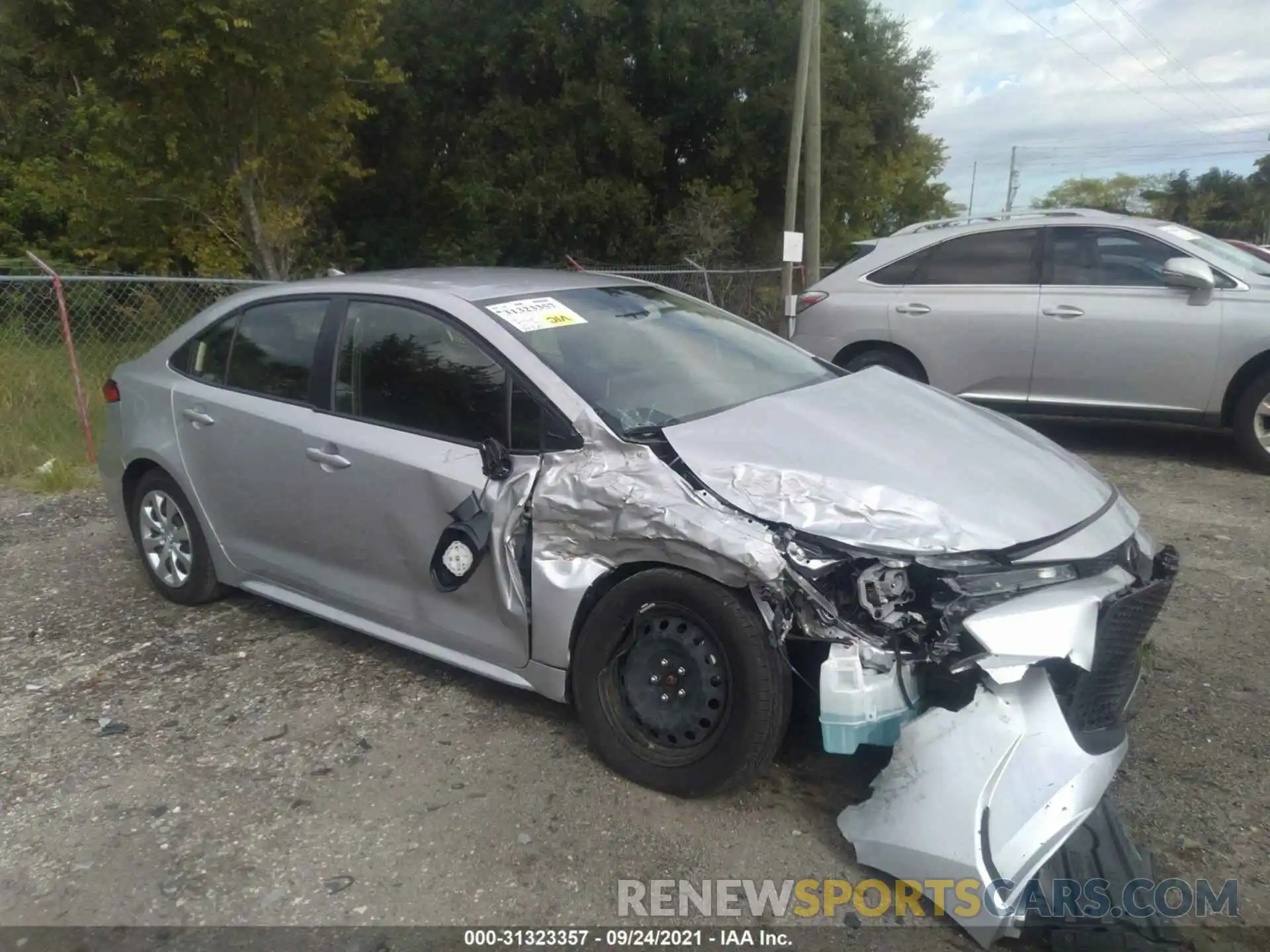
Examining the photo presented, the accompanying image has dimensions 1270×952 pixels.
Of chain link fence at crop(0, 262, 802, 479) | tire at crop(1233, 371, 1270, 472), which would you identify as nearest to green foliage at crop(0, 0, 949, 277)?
chain link fence at crop(0, 262, 802, 479)

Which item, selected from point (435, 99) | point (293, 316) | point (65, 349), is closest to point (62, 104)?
point (435, 99)

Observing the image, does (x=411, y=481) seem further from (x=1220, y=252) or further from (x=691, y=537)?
(x=1220, y=252)

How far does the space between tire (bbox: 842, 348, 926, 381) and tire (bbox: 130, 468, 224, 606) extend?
501 centimetres

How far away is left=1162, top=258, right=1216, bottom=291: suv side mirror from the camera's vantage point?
22.6ft

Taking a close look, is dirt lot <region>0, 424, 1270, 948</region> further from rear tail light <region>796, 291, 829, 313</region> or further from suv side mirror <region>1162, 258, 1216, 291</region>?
rear tail light <region>796, 291, 829, 313</region>

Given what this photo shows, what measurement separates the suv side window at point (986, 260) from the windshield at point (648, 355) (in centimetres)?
381

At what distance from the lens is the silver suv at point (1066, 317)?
6930 mm

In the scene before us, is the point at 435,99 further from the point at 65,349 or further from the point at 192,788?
the point at 192,788

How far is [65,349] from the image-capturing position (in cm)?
828

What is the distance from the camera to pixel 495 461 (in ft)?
11.5

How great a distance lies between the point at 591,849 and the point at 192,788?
1.40 m

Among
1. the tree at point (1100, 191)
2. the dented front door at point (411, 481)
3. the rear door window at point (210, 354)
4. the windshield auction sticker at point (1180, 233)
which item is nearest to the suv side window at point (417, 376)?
the dented front door at point (411, 481)

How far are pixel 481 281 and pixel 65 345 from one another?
5.49m

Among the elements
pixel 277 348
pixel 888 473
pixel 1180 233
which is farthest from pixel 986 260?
pixel 277 348
